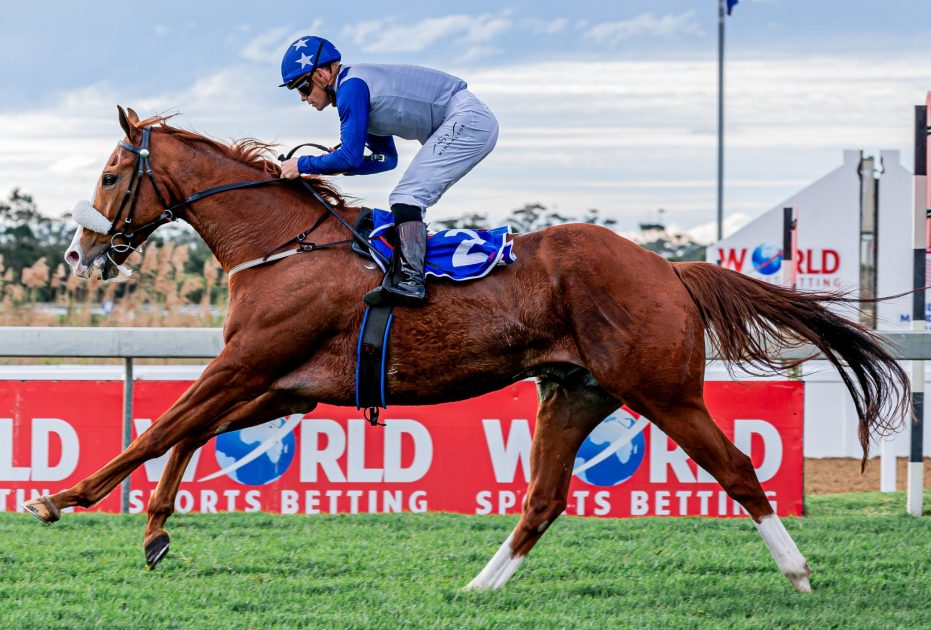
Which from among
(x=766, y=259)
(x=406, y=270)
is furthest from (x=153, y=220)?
(x=766, y=259)

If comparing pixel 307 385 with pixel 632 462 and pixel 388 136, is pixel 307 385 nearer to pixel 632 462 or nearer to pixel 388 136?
pixel 388 136

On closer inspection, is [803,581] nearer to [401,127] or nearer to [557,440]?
[557,440]

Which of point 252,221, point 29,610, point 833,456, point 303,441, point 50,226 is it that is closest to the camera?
point 29,610

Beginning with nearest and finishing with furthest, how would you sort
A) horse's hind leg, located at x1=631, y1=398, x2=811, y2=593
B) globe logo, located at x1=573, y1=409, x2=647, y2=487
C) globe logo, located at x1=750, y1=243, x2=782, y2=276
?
horse's hind leg, located at x1=631, y1=398, x2=811, y2=593, globe logo, located at x1=573, y1=409, x2=647, y2=487, globe logo, located at x1=750, y1=243, x2=782, y2=276

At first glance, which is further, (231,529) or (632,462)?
(632,462)

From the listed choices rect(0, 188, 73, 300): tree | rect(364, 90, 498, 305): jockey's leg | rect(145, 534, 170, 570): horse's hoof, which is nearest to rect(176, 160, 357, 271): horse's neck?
rect(364, 90, 498, 305): jockey's leg

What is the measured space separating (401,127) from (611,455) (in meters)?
2.55

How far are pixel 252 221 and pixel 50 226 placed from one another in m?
18.8

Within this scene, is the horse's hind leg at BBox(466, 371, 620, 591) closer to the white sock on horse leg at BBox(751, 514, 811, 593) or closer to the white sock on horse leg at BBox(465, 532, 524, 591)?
the white sock on horse leg at BBox(465, 532, 524, 591)

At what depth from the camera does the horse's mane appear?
16.8 feet

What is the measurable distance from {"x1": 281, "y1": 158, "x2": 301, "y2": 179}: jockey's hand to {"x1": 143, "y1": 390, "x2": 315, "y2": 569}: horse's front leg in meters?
0.93

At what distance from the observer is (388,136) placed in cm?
508

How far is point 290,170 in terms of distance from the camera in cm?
500

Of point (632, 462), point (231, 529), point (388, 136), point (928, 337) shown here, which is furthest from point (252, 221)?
point (928, 337)
